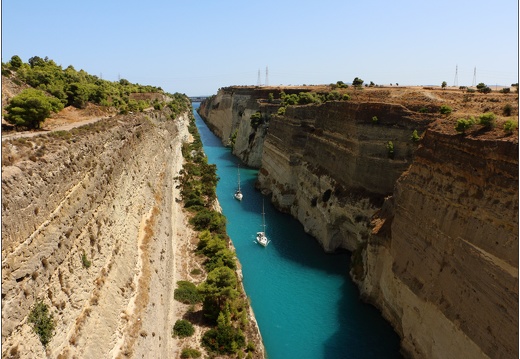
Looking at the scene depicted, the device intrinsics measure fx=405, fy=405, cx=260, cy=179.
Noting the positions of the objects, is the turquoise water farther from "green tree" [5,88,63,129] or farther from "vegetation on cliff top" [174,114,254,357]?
"green tree" [5,88,63,129]

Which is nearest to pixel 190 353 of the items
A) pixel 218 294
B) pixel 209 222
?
pixel 218 294

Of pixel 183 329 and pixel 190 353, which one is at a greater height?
pixel 183 329

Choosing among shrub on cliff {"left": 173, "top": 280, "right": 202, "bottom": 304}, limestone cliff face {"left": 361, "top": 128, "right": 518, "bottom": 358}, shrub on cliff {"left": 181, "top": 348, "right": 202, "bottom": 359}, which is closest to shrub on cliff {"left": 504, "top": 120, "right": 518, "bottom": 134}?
limestone cliff face {"left": 361, "top": 128, "right": 518, "bottom": 358}

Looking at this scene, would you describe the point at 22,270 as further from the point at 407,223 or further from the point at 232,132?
the point at 232,132

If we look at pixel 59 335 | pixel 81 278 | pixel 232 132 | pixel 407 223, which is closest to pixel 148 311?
pixel 81 278

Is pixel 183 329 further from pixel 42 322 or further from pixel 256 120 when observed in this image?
pixel 256 120

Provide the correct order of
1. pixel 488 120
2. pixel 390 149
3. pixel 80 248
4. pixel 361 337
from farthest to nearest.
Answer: pixel 390 149
pixel 361 337
pixel 488 120
pixel 80 248

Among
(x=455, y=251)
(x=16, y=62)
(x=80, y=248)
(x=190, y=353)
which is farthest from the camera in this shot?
(x=16, y=62)
